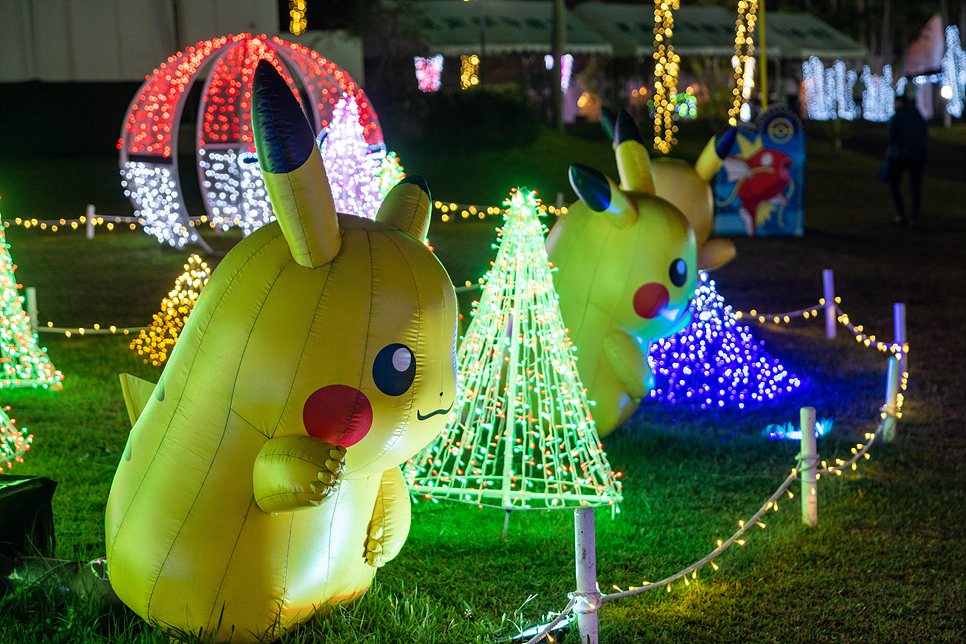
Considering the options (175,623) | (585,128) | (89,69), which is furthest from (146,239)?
(585,128)

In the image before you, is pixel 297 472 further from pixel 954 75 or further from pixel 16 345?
pixel 954 75

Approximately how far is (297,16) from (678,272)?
2002 centimetres

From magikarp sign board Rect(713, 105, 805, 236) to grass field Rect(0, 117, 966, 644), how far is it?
11.7 feet

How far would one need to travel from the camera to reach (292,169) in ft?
10.00

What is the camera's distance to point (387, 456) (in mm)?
3363

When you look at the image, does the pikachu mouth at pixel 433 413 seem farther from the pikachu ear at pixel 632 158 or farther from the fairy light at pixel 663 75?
the fairy light at pixel 663 75

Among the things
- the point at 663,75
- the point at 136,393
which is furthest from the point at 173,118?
the point at 663,75

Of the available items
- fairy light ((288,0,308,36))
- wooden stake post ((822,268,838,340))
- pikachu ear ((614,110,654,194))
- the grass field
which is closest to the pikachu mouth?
the grass field

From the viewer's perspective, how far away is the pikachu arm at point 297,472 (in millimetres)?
3000

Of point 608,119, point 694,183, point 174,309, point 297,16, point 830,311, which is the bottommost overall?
point 830,311

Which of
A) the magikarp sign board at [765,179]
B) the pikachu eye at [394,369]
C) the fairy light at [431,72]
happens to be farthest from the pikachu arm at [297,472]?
the fairy light at [431,72]

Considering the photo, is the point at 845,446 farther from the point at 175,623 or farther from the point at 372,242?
the point at 175,623

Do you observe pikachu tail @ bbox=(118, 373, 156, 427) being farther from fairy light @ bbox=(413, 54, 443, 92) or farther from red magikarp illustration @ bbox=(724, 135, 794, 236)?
fairy light @ bbox=(413, 54, 443, 92)

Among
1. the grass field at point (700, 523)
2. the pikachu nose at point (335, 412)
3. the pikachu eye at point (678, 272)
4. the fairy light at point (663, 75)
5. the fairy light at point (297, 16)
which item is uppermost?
the fairy light at point (297, 16)
